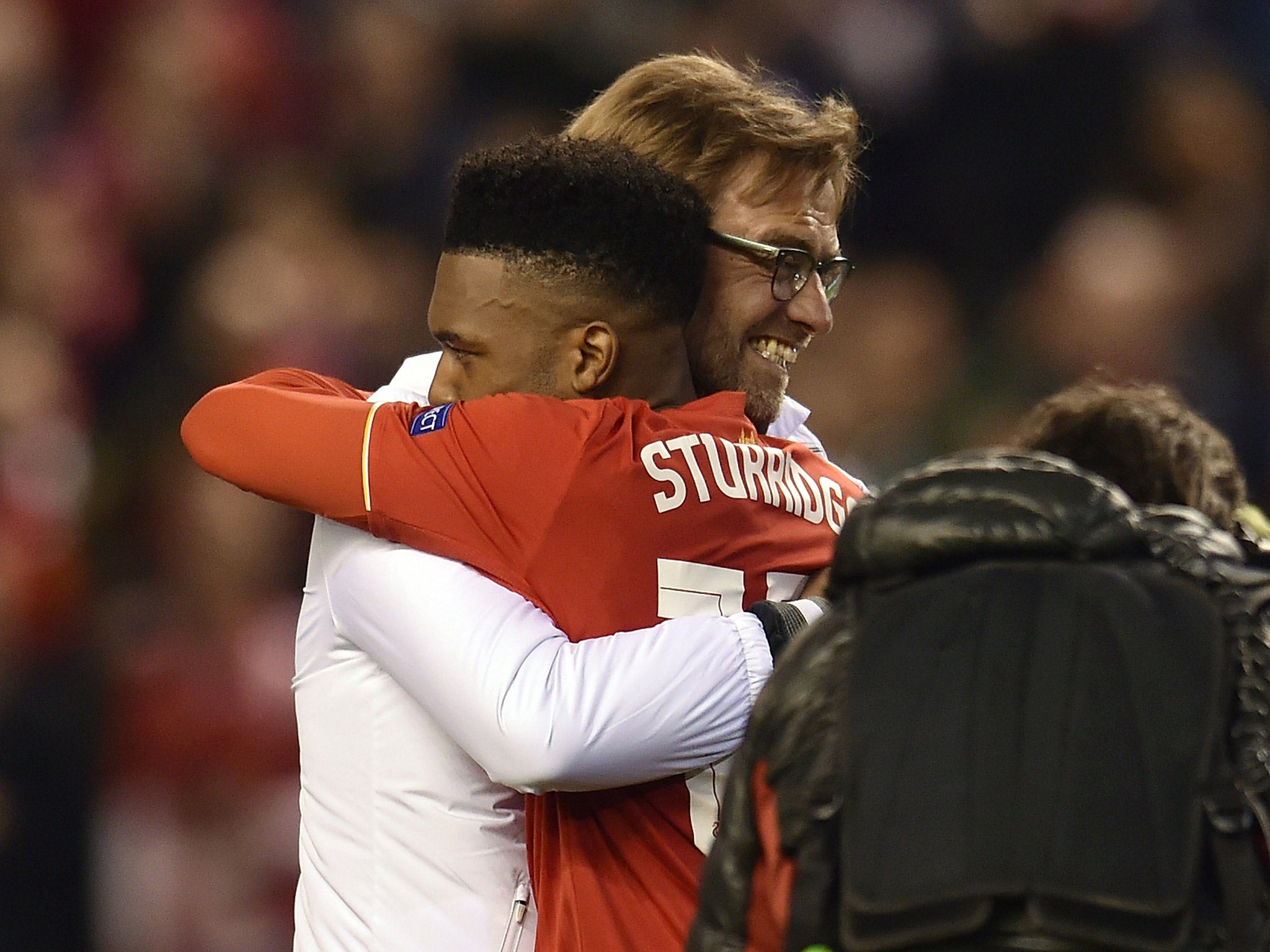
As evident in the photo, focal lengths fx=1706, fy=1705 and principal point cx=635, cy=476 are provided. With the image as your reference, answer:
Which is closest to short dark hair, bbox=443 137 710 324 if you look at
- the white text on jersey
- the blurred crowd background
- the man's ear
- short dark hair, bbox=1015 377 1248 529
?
the man's ear

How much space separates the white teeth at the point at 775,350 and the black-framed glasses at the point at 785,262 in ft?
0.17

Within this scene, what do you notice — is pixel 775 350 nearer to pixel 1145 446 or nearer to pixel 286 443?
pixel 1145 446

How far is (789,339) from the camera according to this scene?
6.13 feet

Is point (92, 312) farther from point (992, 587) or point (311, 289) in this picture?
point (992, 587)

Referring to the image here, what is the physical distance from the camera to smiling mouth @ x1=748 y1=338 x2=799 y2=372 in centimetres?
183

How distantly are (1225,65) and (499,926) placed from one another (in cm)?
321

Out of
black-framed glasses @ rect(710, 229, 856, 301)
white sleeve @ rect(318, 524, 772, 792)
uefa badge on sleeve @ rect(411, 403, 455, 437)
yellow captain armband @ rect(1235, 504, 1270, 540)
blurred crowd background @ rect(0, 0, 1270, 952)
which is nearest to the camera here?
white sleeve @ rect(318, 524, 772, 792)

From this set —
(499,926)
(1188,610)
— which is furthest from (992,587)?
(499,926)

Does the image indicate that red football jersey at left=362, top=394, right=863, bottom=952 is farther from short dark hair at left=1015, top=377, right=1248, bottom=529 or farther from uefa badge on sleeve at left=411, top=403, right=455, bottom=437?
short dark hair at left=1015, top=377, right=1248, bottom=529

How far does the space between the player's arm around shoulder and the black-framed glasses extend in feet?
1.45

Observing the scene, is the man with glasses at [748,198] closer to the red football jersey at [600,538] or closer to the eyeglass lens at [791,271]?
the eyeglass lens at [791,271]

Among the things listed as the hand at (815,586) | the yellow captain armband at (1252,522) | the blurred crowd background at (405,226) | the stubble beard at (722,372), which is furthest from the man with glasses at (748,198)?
the blurred crowd background at (405,226)

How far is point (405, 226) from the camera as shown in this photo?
157 inches

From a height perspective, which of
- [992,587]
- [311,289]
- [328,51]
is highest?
[328,51]
